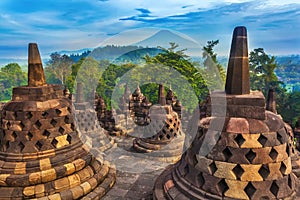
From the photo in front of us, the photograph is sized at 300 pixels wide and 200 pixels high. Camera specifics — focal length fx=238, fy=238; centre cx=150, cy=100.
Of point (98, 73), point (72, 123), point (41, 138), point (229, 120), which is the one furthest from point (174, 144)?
point (98, 73)

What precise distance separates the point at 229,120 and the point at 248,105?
397 millimetres

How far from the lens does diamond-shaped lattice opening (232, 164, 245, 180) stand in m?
3.82

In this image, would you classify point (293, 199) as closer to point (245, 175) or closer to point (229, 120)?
point (245, 175)

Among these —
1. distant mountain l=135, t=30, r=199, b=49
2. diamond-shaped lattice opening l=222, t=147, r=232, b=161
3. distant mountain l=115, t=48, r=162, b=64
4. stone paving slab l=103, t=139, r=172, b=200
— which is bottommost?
stone paving slab l=103, t=139, r=172, b=200

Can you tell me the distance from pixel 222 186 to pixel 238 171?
360 millimetres

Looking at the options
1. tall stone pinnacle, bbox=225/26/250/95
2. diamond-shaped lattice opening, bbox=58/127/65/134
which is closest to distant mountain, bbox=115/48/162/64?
diamond-shaped lattice opening, bbox=58/127/65/134

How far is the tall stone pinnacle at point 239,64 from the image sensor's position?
4.06 meters

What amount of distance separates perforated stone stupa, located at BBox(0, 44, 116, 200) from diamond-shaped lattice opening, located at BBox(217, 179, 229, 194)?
10.7 ft

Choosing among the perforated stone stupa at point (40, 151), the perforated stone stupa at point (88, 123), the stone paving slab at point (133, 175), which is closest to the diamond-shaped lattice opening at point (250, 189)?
the stone paving slab at point (133, 175)

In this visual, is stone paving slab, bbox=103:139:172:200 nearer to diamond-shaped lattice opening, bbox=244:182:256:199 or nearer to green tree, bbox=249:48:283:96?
diamond-shaped lattice opening, bbox=244:182:256:199

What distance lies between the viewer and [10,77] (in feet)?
167

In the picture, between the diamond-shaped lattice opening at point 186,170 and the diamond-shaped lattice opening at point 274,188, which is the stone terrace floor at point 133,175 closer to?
the diamond-shaped lattice opening at point 274,188

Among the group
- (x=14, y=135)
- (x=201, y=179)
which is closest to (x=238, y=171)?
(x=201, y=179)

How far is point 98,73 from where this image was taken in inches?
1651
